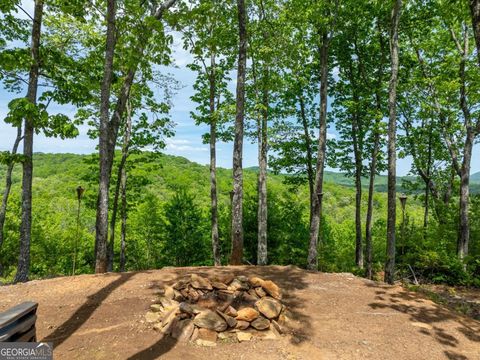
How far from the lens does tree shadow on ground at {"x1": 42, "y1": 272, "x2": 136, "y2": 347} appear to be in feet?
17.7

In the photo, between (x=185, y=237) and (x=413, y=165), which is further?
(x=185, y=237)

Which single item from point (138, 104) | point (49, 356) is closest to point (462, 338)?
point (49, 356)

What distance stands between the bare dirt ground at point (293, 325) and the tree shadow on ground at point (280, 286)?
19 millimetres

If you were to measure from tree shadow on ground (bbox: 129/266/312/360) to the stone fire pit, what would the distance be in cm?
22

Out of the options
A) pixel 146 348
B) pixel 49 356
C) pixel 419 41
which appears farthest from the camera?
pixel 419 41

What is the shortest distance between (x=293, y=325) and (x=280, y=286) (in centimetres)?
174

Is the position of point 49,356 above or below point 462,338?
above

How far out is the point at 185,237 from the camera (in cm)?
2411

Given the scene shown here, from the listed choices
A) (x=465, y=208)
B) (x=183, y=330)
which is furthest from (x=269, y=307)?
(x=465, y=208)

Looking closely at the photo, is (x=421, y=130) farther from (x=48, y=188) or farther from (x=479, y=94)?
(x=48, y=188)

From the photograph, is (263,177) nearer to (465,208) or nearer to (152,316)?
(465,208)

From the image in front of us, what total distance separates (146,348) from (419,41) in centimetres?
1916

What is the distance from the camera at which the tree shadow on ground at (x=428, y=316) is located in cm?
604

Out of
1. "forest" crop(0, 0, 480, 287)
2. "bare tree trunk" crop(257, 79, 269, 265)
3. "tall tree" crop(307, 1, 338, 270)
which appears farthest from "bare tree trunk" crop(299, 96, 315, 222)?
"tall tree" crop(307, 1, 338, 270)
